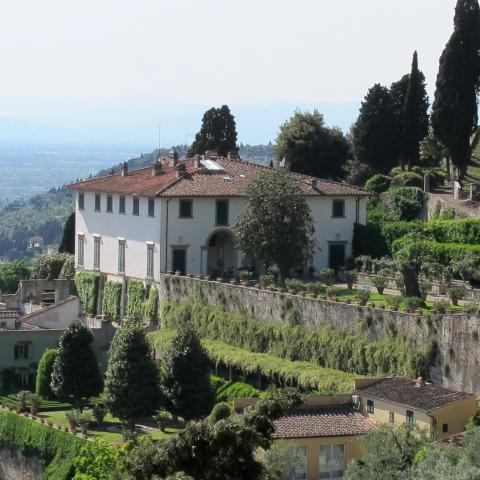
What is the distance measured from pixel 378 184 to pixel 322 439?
31069mm

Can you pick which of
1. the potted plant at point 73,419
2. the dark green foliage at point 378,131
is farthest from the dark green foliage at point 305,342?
the dark green foliage at point 378,131

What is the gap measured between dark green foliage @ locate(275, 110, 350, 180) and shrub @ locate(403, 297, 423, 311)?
2797 centimetres

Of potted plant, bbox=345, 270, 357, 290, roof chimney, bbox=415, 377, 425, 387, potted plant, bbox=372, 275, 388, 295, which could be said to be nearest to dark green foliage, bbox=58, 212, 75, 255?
potted plant, bbox=345, 270, 357, 290

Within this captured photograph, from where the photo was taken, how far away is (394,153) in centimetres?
7912

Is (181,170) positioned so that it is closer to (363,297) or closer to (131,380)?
(131,380)

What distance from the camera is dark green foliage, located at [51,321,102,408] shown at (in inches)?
2231

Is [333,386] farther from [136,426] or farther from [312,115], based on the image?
[312,115]

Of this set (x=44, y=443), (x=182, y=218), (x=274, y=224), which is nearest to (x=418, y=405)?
(x=44, y=443)

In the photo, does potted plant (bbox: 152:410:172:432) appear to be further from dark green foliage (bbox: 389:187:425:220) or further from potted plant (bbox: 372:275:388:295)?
dark green foliage (bbox: 389:187:425:220)

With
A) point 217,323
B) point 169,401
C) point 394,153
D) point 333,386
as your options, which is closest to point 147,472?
point 333,386

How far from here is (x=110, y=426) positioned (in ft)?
176

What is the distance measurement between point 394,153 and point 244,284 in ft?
76.7

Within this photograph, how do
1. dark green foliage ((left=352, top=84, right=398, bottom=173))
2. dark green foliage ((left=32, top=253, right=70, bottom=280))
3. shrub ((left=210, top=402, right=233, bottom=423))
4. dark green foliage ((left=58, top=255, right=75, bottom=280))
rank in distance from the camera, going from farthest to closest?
dark green foliage ((left=352, top=84, right=398, bottom=173))
dark green foliage ((left=32, top=253, right=70, bottom=280))
dark green foliage ((left=58, top=255, right=75, bottom=280))
shrub ((left=210, top=402, right=233, bottom=423))

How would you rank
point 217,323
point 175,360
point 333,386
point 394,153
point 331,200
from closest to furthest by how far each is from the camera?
1. point 333,386
2. point 175,360
3. point 217,323
4. point 331,200
5. point 394,153
